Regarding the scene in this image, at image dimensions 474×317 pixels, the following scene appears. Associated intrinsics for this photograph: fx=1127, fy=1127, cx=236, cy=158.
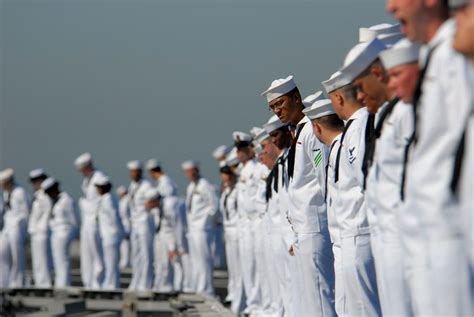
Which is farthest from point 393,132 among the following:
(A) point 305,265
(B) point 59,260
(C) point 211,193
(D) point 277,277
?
(B) point 59,260

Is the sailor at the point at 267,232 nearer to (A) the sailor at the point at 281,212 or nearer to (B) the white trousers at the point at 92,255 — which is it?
(A) the sailor at the point at 281,212

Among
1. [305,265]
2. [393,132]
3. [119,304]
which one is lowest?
[119,304]

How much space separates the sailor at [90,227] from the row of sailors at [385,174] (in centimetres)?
1040

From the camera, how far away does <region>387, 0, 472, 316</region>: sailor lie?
4.75 m

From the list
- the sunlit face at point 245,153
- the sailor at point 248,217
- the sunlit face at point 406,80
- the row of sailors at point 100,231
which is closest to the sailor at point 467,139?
the sunlit face at point 406,80

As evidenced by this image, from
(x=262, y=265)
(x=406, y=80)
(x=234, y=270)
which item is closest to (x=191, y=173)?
(x=234, y=270)

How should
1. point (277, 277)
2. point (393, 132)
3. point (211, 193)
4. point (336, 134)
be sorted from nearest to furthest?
point (393, 132), point (336, 134), point (277, 277), point (211, 193)

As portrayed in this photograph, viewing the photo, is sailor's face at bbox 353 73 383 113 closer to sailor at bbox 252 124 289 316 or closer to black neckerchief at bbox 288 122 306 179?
black neckerchief at bbox 288 122 306 179

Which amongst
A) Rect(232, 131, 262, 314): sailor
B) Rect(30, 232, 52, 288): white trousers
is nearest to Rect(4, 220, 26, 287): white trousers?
Rect(30, 232, 52, 288): white trousers

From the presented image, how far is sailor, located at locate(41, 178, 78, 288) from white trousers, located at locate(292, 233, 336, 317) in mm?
12996

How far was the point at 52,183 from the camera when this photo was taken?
2231cm

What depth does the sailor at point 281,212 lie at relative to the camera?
1048 cm

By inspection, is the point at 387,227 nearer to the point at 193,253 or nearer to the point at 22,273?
the point at 193,253

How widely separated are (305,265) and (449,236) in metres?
4.59
